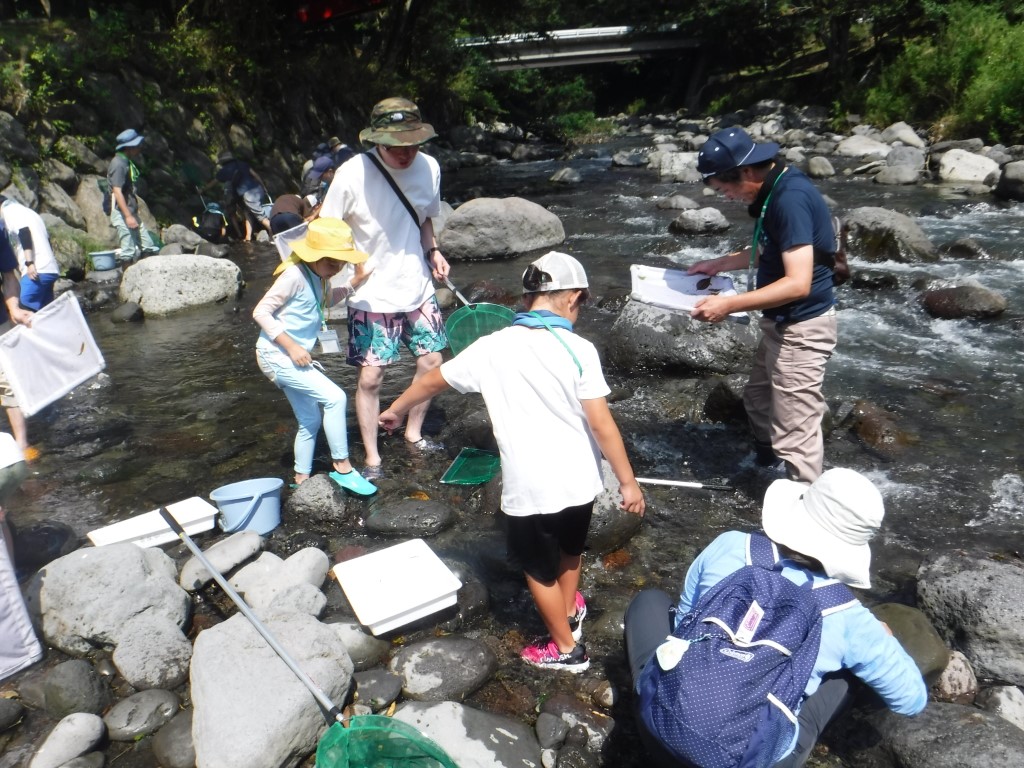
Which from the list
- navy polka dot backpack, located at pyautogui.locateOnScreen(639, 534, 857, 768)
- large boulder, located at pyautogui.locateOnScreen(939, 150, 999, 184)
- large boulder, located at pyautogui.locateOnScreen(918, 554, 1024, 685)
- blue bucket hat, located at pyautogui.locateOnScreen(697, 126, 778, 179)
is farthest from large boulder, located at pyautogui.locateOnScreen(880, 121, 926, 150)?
navy polka dot backpack, located at pyautogui.locateOnScreen(639, 534, 857, 768)

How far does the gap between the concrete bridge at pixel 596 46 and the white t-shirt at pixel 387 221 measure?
114 ft

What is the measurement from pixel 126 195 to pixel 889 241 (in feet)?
34.6

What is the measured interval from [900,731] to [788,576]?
103 centimetres

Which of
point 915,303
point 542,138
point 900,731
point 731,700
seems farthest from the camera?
point 542,138

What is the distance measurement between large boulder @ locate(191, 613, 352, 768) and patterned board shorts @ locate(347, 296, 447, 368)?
1.75m

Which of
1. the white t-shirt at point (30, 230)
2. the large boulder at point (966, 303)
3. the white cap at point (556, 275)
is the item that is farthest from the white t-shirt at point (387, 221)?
the large boulder at point (966, 303)

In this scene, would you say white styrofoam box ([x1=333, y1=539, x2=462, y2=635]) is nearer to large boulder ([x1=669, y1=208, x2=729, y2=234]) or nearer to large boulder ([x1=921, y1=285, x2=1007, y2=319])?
large boulder ([x1=921, y1=285, x2=1007, y2=319])

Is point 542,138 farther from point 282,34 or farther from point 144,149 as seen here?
point 144,149

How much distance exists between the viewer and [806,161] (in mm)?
18469

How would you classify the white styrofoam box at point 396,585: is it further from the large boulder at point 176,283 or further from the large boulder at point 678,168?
the large boulder at point 678,168

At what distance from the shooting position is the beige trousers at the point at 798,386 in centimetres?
400

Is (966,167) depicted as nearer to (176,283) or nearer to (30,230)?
(176,283)

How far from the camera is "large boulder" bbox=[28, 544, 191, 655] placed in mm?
3365

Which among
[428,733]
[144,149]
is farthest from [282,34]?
[428,733]
